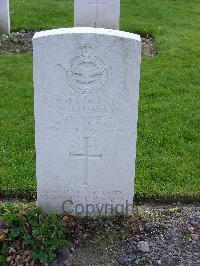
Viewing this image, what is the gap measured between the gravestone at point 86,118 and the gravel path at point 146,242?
209mm

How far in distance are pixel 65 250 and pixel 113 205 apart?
2.22ft

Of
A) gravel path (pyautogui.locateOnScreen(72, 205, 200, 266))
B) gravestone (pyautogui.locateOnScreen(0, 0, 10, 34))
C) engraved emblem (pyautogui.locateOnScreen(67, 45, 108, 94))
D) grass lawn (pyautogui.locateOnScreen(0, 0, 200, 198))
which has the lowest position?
gravel path (pyautogui.locateOnScreen(72, 205, 200, 266))

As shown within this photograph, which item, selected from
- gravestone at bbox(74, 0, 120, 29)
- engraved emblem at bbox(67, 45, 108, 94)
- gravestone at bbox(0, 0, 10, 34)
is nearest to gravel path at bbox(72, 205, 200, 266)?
engraved emblem at bbox(67, 45, 108, 94)

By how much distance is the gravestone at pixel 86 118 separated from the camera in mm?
3959

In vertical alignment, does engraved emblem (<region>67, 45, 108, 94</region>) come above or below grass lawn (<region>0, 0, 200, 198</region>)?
above

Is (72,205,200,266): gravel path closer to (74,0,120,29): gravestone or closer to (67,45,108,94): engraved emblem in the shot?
(67,45,108,94): engraved emblem

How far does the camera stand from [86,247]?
4.25 metres

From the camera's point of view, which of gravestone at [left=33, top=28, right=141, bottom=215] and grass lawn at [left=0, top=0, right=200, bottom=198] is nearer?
gravestone at [left=33, top=28, right=141, bottom=215]

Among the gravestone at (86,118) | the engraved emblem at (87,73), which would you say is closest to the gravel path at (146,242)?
the gravestone at (86,118)

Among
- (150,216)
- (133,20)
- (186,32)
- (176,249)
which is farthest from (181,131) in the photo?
(133,20)

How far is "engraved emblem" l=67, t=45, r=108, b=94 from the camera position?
13.1 feet

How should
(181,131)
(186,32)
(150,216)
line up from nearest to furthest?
(150,216)
(181,131)
(186,32)

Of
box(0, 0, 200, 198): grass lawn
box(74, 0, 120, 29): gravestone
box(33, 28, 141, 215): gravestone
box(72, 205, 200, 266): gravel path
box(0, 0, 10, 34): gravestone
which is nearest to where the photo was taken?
box(33, 28, 141, 215): gravestone

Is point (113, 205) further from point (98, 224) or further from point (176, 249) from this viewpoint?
point (176, 249)
